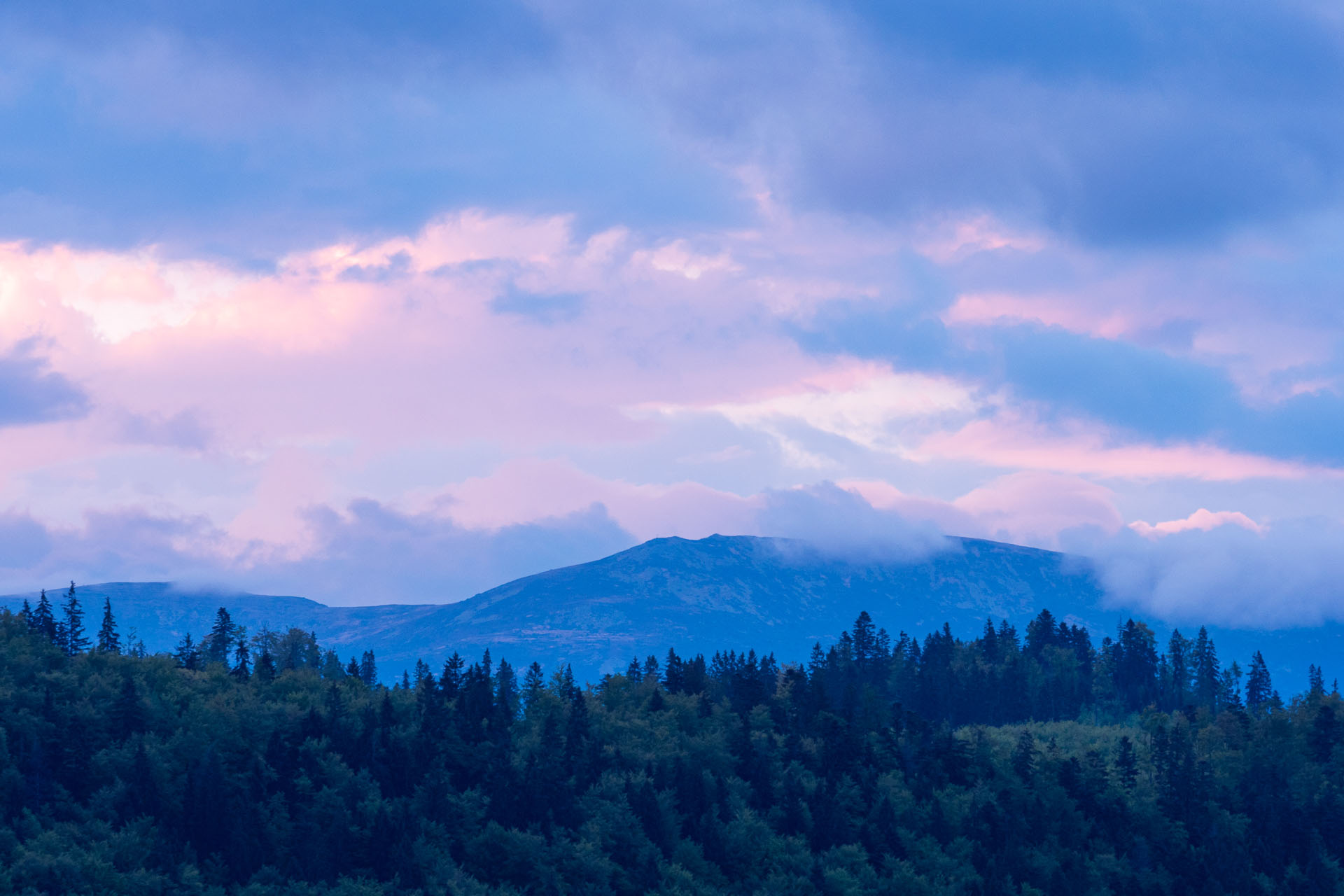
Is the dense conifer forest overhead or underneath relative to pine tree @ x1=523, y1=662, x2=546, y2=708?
underneath

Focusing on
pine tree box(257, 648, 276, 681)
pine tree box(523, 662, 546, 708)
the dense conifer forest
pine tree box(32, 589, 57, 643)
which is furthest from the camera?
pine tree box(32, 589, 57, 643)

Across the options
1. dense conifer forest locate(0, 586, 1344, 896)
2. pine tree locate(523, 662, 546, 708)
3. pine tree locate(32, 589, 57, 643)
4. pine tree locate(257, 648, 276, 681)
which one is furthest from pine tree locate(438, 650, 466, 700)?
pine tree locate(32, 589, 57, 643)

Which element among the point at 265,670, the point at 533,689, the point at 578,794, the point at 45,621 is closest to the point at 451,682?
the point at 533,689

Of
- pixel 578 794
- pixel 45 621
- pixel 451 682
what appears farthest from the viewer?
pixel 45 621

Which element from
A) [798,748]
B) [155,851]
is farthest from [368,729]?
[798,748]

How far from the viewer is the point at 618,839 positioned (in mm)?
149375

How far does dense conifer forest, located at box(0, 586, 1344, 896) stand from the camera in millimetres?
135500

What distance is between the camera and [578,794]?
15712 centimetres

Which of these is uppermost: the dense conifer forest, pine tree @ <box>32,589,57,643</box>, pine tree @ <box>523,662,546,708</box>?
pine tree @ <box>32,589,57,643</box>

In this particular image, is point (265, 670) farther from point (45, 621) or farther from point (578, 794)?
point (578, 794)

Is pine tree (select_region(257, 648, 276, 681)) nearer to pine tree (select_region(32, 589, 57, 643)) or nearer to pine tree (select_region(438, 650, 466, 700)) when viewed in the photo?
pine tree (select_region(438, 650, 466, 700))

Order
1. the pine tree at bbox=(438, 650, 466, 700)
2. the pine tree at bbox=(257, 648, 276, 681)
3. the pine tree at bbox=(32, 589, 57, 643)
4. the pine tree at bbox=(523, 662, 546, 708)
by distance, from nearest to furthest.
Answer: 1. the pine tree at bbox=(438, 650, 466, 700)
2. the pine tree at bbox=(257, 648, 276, 681)
3. the pine tree at bbox=(523, 662, 546, 708)
4. the pine tree at bbox=(32, 589, 57, 643)

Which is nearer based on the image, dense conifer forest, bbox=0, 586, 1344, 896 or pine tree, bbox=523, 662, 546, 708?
dense conifer forest, bbox=0, 586, 1344, 896

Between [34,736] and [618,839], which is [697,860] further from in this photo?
[34,736]
